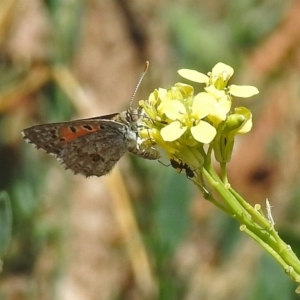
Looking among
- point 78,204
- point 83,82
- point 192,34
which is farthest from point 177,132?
point 83,82

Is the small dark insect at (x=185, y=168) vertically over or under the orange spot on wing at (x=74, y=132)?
under

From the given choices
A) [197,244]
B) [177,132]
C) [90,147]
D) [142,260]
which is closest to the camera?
[177,132]

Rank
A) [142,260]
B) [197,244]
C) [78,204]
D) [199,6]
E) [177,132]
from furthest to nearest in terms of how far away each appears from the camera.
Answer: [199,6] < [78,204] < [197,244] < [142,260] < [177,132]

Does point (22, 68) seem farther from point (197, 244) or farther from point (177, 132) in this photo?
point (177, 132)

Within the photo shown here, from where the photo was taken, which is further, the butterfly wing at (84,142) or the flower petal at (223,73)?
the butterfly wing at (84,142)

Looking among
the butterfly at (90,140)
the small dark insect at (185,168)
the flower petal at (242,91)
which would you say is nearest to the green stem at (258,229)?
the small dark insect at (185,168)

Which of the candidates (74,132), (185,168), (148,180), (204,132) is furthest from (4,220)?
(148,180)

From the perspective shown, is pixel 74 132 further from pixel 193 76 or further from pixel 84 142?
pixel 193 76

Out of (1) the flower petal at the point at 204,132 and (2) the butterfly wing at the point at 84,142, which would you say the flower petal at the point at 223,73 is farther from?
(2) the butterfly wing at the point at 84,142
